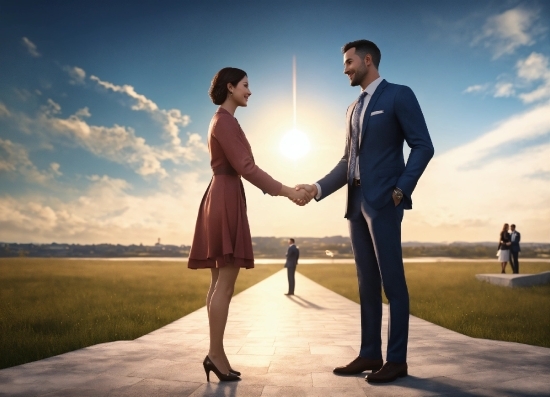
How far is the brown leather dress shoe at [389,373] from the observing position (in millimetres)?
3322

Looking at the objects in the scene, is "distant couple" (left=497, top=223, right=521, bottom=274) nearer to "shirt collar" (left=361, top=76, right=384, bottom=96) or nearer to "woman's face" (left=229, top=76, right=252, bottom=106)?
"shirt collar" (left=361, top=76, right=384, bottom=96)

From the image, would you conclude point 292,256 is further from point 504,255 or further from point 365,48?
point 365,48

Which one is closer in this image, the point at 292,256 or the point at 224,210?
the point at 224,210

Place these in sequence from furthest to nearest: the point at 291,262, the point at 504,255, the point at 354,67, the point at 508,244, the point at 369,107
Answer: the point at 504,255, the point at 508,244, the point at 291,262, the point at 354,67, the point at 369,107

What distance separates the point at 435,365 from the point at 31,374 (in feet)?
9.81

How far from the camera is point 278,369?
385 centimetres

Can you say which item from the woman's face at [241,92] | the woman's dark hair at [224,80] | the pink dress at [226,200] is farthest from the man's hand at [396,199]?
the woman's dark hair at [224,80]

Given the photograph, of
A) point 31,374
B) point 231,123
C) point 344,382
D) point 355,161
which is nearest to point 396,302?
point 344,382

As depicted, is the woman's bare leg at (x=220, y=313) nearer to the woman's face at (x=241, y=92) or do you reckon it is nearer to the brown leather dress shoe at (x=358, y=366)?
the brown leather dress shoe at (x=358, y=366)

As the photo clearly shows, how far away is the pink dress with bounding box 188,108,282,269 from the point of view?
11.7 ft

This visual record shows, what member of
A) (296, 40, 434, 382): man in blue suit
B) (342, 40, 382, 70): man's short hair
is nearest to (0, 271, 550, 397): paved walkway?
(296, 40, 434, 382): man in blue suit

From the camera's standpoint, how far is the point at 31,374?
3584 mm

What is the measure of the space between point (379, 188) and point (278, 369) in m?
1.58

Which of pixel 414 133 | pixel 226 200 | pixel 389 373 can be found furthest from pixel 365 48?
pixel 389 373
